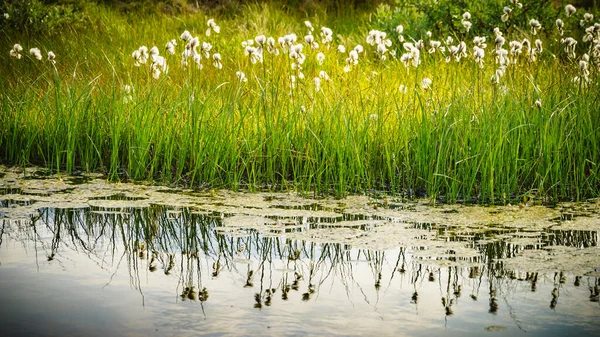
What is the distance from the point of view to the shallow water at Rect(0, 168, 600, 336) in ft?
9.15

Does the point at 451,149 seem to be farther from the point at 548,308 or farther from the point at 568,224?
the point at 548,308

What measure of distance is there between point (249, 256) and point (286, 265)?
223 mm

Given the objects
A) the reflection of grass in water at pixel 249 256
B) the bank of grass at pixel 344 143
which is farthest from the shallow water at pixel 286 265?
the bank of grass at pixel 344 143

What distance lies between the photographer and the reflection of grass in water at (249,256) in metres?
3.18

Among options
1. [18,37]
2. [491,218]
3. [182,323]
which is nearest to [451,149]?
[491,218]

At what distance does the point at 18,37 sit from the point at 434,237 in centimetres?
821

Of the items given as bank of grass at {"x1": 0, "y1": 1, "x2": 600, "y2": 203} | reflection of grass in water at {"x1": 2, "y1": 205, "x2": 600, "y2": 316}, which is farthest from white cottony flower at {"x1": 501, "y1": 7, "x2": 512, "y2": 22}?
reflection of grass in water at {"x1": 2, "y1": 205, "x2": 600, "y2": 316}

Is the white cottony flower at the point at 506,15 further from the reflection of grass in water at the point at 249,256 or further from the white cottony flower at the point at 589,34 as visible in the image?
the reflection of grass in water at the point at 249,256

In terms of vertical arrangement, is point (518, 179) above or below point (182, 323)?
above

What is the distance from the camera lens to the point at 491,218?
439cm

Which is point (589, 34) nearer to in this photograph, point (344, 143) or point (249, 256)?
point (344, 143)

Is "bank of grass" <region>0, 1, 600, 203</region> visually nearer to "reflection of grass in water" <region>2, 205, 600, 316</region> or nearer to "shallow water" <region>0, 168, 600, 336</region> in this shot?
"shallow water" <region>0, 168, 600, 336</region>

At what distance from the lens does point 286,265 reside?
137 inches

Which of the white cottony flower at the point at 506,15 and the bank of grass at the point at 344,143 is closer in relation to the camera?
the bank of grass at the point at 344,143
